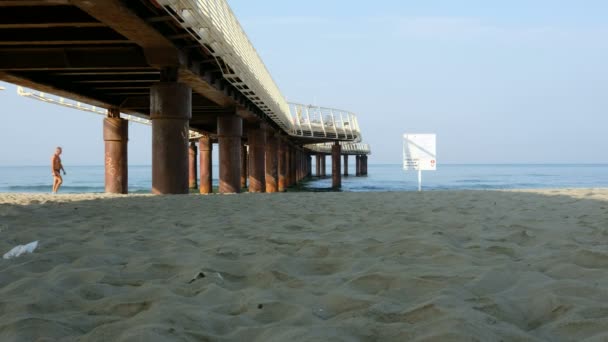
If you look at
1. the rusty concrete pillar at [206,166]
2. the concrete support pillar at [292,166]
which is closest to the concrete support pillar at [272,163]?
the rusty concrete pillar at [206,166]

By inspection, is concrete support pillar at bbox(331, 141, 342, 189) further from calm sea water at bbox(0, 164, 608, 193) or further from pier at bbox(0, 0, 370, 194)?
pier at bbox(0, 0, 370, 194)

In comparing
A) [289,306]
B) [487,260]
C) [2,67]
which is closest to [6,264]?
[289,306]

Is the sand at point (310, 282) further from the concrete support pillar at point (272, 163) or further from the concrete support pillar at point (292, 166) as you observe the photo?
the concrete support pillar at point (292, 166)

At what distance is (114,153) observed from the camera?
18141 mm

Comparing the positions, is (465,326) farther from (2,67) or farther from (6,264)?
(2,67)

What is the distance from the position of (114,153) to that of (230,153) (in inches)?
165

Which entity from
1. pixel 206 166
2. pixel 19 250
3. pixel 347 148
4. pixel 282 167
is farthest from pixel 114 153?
pixel 347 148

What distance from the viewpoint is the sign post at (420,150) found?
20.8m

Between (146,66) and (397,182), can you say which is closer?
(146,66)

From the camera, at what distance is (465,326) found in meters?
2.11

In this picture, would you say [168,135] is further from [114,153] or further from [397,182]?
[397,182]

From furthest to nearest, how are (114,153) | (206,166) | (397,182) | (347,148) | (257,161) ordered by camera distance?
(347,148) < (397,182) < (206,166) < (257,161) < (114,153)

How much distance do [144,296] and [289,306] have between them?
0.83m

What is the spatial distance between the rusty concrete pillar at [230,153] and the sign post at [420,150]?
6757 millimetres
